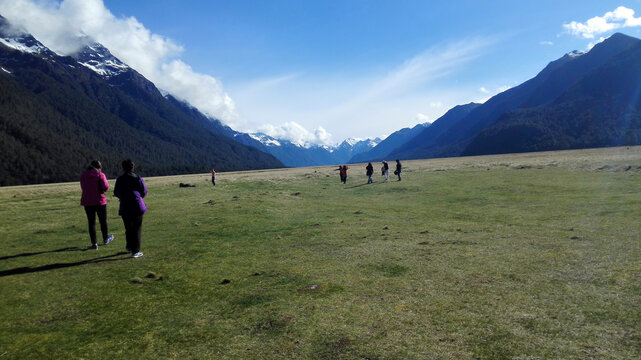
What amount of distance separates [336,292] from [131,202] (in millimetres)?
7176

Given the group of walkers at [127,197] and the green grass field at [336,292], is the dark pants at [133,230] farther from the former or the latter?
the green grass field at [336,292]

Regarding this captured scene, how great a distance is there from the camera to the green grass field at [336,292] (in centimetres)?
502

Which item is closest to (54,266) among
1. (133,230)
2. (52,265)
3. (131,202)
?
(52,265)

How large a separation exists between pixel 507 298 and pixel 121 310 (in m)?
7.77

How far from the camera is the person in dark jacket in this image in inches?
396

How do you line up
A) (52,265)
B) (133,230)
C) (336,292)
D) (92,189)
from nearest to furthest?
1. (336,292)
2. (52,265)
3. (133,230)
4. (92,189)

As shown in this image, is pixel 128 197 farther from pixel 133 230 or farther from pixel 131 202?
pixel 133 230

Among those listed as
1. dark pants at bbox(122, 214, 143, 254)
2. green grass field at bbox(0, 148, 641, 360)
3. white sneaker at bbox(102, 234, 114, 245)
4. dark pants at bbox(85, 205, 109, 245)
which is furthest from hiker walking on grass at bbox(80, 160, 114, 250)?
dark pants at bbox(122, 214, 143, 254)

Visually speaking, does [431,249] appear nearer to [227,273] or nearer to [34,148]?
[227,273]

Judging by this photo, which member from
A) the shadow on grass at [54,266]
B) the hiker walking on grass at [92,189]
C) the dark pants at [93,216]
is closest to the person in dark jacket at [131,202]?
the shadow on grass at [54,266]

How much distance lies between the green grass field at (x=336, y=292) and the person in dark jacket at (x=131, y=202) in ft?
2.47

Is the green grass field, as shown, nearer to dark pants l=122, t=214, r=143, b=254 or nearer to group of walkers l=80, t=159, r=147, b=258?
dark pants l=122, t=214, r=143, b=254

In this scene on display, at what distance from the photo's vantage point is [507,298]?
6.41m

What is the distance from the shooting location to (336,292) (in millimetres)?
7098
